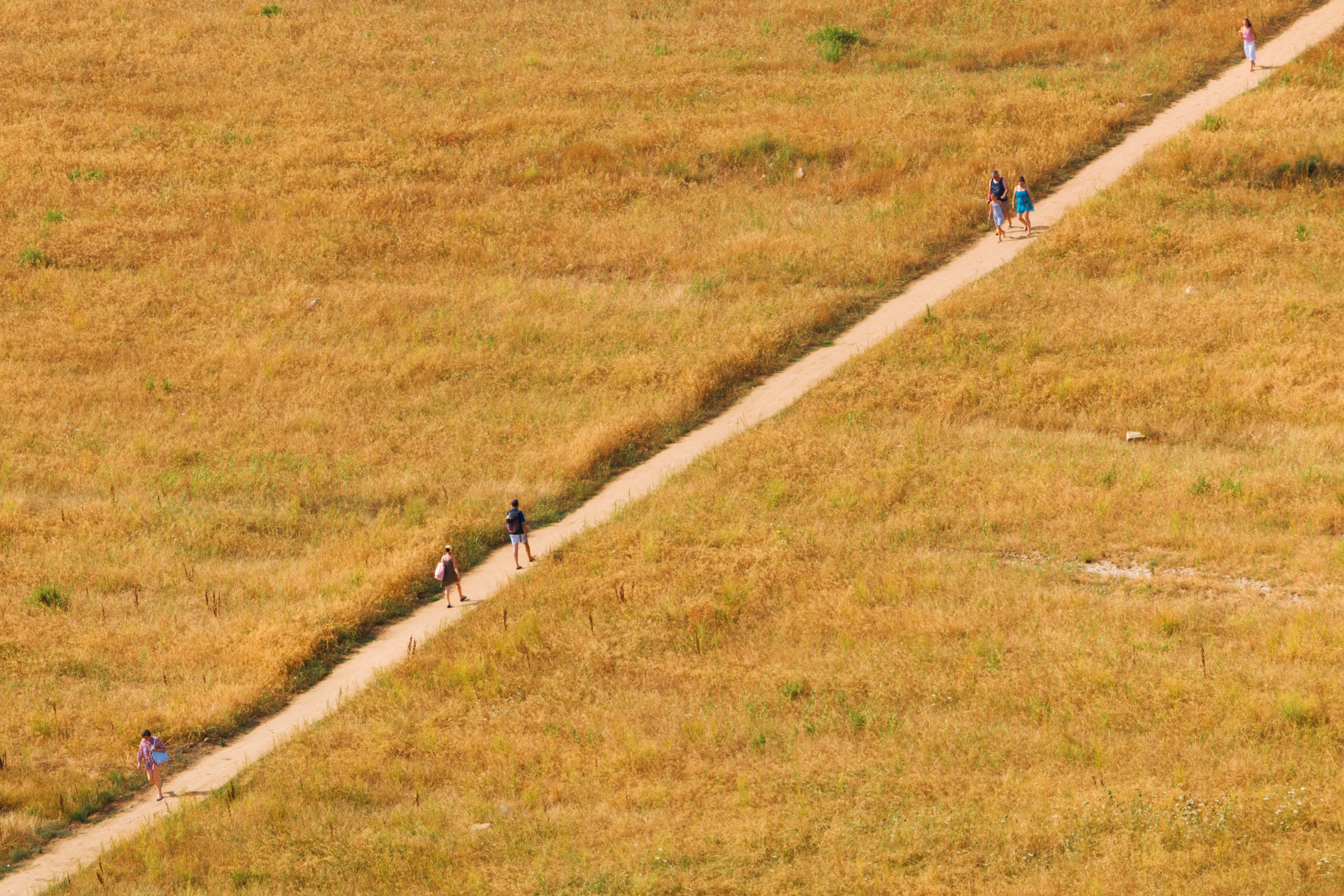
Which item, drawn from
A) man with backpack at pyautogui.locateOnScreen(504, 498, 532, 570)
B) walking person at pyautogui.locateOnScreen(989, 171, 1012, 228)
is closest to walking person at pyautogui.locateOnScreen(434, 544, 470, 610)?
man with backpack at pyautogui.locateOnScreen(504, 498, 532, 570)

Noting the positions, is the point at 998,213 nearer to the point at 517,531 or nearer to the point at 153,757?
the point at 517,531

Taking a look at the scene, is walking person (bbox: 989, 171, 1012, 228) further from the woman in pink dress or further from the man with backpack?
the man with backpack

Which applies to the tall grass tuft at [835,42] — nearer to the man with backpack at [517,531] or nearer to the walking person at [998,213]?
the walking person at [998,213]

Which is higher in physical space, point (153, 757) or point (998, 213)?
point (998, 213)

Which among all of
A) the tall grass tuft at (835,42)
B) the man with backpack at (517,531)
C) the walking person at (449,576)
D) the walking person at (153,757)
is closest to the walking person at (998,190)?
the tall grass tuft at (835,42)

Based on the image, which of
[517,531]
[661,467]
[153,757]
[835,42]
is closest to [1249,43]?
[835,42]
